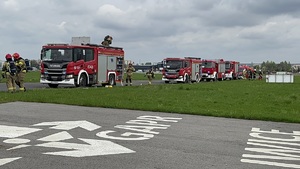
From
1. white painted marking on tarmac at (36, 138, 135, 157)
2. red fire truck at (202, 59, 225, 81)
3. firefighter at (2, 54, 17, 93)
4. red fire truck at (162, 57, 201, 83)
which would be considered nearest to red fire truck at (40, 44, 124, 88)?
firefighter at (2, 54, 17, 93)

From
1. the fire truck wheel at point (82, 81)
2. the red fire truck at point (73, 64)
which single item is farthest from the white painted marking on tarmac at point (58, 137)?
the fire truck wheel at point (82, 81)

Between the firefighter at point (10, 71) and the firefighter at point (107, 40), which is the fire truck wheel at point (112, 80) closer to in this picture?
the firefighter at point (107, 40)

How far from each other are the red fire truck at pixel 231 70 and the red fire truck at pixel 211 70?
12.4 ft

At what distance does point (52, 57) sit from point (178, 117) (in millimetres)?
14530

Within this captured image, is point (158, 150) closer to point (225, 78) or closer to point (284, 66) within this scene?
point (225, 78)

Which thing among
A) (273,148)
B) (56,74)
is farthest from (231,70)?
(273,148)

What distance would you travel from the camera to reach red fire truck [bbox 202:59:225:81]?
51625mm

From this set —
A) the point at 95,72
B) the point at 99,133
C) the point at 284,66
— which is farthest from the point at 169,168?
the point at 284,66

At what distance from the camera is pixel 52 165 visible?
5660 millimetres

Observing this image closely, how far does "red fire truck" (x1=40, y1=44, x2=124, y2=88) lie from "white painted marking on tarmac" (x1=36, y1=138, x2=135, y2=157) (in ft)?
55.4

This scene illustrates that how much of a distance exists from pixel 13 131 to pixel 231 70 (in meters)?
56.0

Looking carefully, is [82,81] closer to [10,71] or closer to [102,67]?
[102,67]

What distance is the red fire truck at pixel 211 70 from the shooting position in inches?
2032

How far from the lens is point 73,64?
23.9 meters
